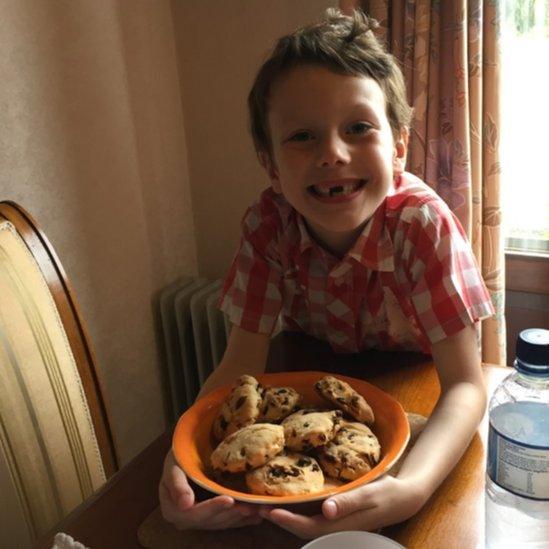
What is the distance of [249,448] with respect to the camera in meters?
0.68

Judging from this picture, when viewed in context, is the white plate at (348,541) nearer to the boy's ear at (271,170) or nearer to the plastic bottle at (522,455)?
the plastic bottle at (522,455)

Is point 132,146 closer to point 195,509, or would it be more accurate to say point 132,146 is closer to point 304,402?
point 304,402

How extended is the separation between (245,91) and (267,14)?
23 cm

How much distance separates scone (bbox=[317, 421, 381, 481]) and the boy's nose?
423 millimetres

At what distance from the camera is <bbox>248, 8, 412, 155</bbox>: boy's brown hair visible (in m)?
0.99

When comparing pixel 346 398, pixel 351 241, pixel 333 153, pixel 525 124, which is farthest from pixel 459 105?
pixel 346 398

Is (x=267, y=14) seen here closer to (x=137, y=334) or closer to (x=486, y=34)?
(x=486, y=34)

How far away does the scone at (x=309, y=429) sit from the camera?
0.70 metres

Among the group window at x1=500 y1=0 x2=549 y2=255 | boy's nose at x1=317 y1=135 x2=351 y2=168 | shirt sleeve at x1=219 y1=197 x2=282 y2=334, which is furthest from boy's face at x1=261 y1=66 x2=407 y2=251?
window at x1=500 y1=0 x2=549 y2=255

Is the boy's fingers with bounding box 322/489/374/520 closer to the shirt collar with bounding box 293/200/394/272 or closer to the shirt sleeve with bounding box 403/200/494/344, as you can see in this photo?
the shirt sleeve with bounding box 403/200/494/344

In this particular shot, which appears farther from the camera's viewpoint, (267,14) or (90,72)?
(267,14)

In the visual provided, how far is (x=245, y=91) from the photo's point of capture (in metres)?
1.86

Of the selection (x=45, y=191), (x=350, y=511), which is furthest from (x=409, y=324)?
(x=45, y=191)

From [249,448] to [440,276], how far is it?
1.44 feet
